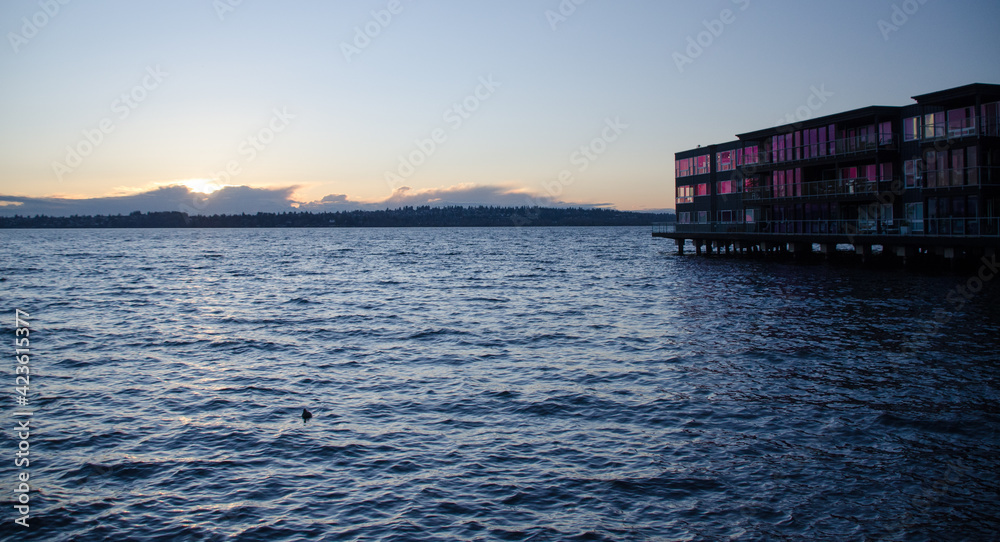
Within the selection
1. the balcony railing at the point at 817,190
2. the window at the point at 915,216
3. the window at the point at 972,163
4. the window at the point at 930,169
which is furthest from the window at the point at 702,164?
the window at the point at 972,163

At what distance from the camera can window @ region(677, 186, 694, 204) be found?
87.8 m

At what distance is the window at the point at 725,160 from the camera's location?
256ft

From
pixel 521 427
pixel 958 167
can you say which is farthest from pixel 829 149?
pixel 521 427

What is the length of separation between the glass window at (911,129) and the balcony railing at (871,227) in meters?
6.51

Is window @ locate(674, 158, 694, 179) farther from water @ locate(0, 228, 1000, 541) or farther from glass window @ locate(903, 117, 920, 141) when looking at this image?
water @ locate(0, 228, 1000, 541)

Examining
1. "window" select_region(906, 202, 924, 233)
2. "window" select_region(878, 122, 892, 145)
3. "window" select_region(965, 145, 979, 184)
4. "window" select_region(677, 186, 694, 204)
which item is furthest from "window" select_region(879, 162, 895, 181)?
"window" select_region(677, 186, 694, 204)

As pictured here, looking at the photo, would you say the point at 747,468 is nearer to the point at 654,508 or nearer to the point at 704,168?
the point at 654,508

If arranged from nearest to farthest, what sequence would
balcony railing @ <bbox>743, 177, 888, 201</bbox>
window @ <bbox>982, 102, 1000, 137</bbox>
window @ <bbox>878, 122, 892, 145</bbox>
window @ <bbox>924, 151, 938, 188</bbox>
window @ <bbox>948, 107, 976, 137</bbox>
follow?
window @ <bbox>982, 102, 1000, 137</bbox>, window @ <bbox>948, 107, 976, 137</bbox>, window @ <bbox>924, 151, 938, 188</bbox>, window @ <bbox>878, 122, 892, 145</bbox>, balcony railing @ <bbox>743, 177, 888, 201</bbox>

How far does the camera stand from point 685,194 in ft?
293

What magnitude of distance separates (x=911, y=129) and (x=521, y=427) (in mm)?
52138

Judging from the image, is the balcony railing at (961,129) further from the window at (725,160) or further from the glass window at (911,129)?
the window at (725,160)

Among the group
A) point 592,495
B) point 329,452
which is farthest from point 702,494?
point 329,452

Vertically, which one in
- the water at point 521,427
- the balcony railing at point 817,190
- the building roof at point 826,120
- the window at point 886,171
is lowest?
the water at point 521,427

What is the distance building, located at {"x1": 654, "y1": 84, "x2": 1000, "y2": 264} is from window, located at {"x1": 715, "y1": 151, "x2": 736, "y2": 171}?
4.5 inches
